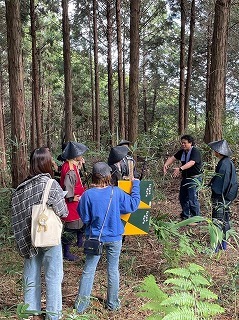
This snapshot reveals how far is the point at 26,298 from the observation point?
3.80 m

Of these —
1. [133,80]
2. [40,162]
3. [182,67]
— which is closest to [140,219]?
[40,162]

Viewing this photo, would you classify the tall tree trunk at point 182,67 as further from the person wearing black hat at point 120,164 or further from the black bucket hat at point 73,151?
the black bucket hat at point 73,151

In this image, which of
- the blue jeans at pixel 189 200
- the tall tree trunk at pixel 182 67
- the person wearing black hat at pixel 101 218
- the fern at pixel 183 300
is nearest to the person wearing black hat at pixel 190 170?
the blue jeans at pixel 189 200

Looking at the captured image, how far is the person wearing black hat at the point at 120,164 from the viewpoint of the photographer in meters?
5.29

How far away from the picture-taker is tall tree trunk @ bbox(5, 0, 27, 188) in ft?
27.0

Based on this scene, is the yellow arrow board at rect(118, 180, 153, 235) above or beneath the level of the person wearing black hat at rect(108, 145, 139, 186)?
beneath

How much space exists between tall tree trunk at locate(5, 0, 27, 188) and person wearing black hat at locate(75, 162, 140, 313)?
15.6ft

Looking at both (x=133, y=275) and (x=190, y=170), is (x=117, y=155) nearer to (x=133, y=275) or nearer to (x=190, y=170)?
(x=133, y=275)

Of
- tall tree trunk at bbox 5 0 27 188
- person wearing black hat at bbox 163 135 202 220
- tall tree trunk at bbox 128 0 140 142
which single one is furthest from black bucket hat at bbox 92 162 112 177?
tall tree trunk at bbox 128 0 140 142

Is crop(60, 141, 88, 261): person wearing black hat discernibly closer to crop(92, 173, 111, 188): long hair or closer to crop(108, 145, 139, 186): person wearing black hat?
crop(108, 145, 139, 186): person wearing black hat

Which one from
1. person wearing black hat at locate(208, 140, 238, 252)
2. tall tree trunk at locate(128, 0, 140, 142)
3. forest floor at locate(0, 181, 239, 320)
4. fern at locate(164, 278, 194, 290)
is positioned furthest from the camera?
tall tree trunk at locate(128, 0, 140, 142)

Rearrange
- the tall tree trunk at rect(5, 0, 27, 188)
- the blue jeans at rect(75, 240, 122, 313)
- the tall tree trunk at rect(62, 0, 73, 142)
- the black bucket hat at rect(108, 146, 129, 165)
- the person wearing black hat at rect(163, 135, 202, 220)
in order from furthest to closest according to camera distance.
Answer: the tall tree trunk at rect(62, 0, 73, 142), the tall tree trunk at rect(5, 0, 27, 188), the person wearing black hat at rect(163, 135, 202, 220), the black bucket hat at rect(108, 146, 129, 165), the blue jeans at rect(75, 240, 122, 313)

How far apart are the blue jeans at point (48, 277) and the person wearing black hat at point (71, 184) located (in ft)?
5.46

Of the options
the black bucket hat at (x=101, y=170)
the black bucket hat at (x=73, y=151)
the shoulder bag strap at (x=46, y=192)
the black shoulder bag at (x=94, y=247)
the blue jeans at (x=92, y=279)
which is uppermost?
the black bucket hat at (x=73, y=151)
